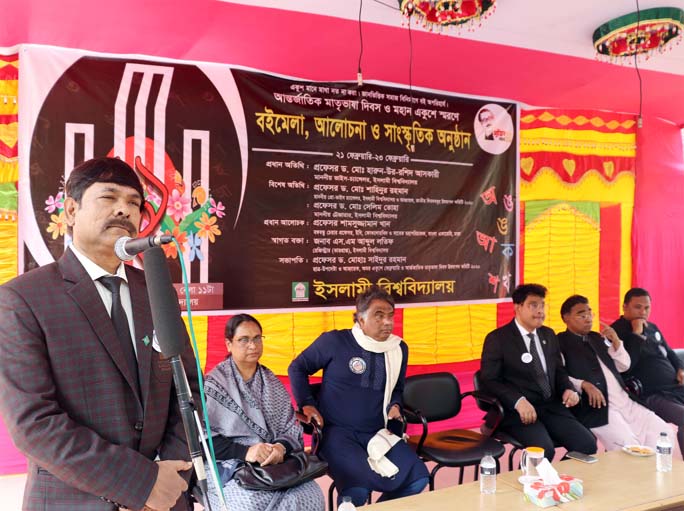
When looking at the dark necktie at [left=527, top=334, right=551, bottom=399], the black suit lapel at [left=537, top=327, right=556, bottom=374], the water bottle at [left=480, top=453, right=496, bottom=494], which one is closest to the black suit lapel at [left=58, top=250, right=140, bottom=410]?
the water bottle at [left=480, top=453, right=496, bottom=494]

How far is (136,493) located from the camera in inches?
45.5

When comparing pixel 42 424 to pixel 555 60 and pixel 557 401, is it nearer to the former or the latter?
pixel 557 401

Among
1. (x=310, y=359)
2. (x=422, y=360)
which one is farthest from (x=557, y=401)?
(x=310, y=359)

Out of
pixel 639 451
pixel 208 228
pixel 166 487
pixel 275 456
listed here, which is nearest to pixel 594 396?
pixel 639 451

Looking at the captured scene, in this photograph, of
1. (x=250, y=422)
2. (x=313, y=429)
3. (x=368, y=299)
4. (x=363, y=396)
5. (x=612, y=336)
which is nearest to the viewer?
(x=250, y=422)

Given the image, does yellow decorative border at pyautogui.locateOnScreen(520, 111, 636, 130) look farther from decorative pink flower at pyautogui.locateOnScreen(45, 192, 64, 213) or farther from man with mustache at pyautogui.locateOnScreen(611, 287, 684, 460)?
decorative pink flower at pyautogui.locateOnScreen(45, 192, 64, 213)

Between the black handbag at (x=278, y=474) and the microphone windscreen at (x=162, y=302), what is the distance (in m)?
1.47

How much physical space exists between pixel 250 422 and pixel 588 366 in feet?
7.22

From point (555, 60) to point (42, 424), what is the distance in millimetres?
4229

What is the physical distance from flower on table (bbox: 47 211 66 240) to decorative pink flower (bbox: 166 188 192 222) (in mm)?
553

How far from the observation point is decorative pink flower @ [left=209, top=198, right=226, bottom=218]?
3.25 metres

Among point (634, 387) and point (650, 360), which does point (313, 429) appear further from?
point (650, 360)

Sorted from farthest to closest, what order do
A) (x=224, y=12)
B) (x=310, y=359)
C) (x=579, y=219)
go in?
(x=579, y=219) → (x=224, y=12) → (x=310, y=359)

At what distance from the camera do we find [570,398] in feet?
10.4
